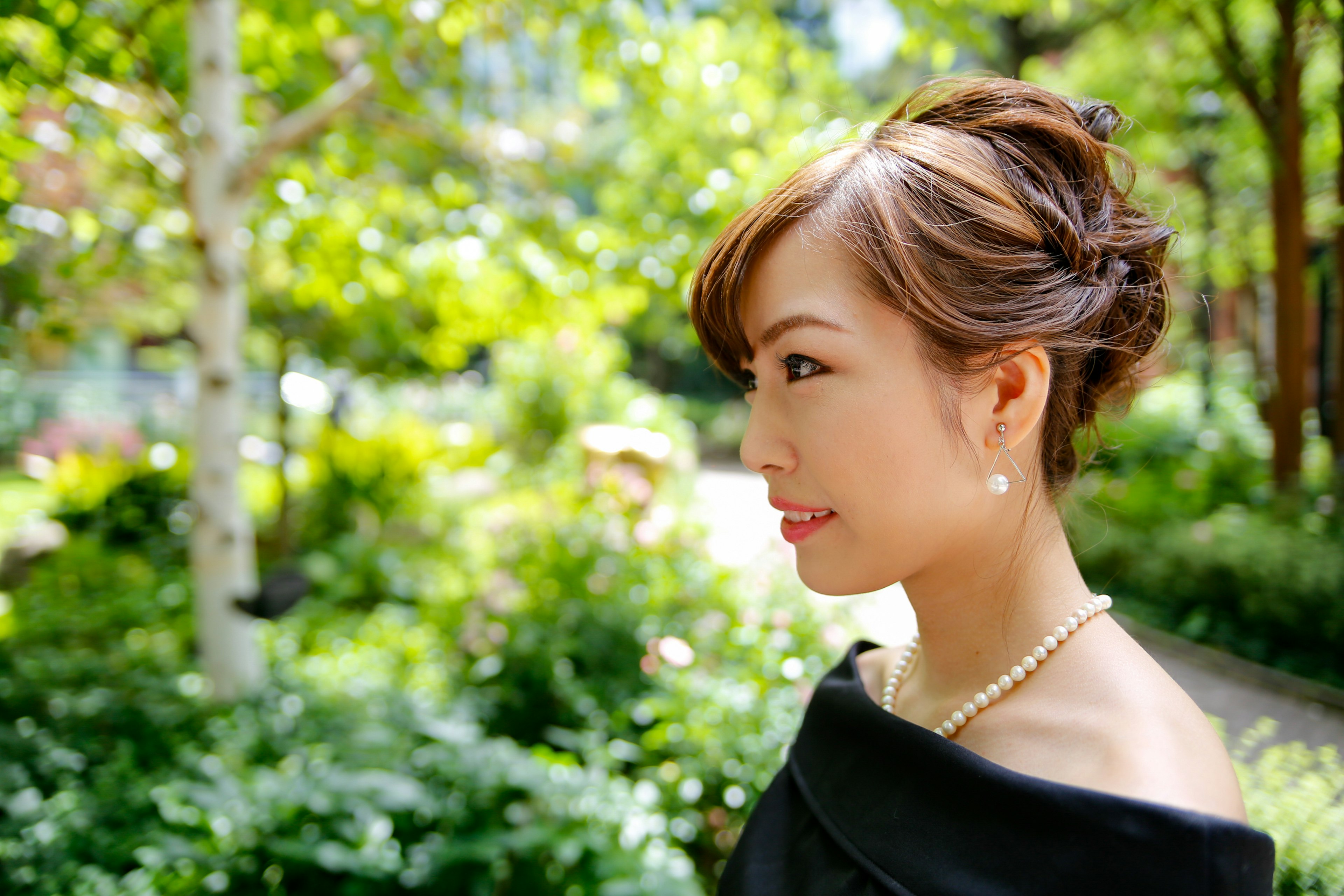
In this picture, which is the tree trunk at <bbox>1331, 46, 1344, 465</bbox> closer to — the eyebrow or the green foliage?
the green foliage

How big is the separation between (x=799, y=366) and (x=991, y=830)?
591 millimetres

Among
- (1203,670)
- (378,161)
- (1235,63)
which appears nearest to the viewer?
(1203,670)

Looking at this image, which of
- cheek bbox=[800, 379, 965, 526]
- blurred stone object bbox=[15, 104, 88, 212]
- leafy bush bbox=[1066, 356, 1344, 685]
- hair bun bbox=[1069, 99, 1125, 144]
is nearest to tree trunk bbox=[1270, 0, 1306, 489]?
leafy bush bbox=[1066, 356, 1344, 685]

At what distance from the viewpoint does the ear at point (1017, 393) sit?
95 centimetres

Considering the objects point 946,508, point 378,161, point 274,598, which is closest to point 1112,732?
point 946,508

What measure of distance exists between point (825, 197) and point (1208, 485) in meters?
6.85

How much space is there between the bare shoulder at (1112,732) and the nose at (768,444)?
0.42 m

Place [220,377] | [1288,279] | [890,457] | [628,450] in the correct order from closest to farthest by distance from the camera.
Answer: [890,457], [220,377], [1288,279], [628,450]

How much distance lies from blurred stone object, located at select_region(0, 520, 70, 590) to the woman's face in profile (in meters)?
7.22

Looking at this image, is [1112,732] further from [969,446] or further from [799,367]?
[799,367]

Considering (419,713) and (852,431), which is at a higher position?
(852,431)

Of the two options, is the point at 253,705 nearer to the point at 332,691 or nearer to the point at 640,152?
the point at 332,691

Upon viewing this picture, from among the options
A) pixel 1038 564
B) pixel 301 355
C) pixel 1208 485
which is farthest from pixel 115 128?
pixel 1208 485

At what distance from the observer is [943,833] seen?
92 centimetres
